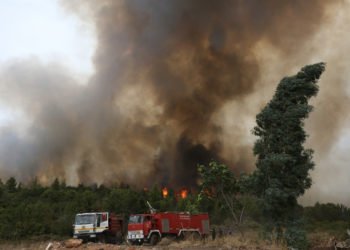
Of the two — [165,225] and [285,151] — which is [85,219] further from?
[285,151]

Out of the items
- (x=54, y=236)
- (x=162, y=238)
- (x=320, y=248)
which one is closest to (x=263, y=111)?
(x=320, y=248)

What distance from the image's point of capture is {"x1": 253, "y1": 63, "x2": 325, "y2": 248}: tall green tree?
21.3 meters

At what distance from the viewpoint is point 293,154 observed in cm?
2192

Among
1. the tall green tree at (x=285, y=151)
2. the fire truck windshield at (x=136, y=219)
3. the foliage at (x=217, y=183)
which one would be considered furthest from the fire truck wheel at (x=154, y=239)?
the tall green tree at (x=285, y=151)

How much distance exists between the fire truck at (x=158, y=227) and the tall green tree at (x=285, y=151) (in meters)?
8.35

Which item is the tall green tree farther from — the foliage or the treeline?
the treeline

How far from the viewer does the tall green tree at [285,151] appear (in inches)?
838

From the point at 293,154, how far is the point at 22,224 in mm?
58474

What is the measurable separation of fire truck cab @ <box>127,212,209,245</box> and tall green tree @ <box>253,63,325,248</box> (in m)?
8.35

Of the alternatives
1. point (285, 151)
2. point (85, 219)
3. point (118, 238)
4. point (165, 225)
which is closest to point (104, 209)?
point (118, 238)

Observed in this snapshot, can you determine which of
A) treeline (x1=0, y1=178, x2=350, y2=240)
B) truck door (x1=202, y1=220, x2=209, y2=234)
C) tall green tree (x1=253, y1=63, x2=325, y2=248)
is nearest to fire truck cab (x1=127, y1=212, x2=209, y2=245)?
truck door (x1=202, y1=220, x2=209, y2=234)

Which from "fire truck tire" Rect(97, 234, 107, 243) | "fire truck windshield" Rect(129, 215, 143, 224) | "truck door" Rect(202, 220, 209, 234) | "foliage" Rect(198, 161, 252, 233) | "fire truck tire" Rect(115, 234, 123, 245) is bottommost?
"fire truck tire" Rect(115, 234, 123, 245)

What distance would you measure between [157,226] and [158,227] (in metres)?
0.12

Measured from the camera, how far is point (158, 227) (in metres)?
25.8
